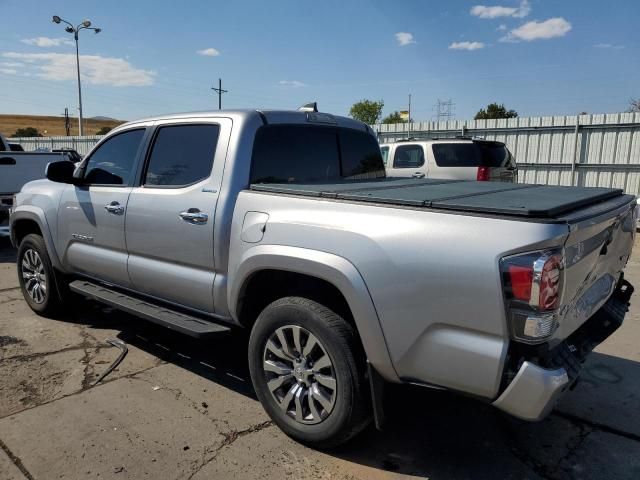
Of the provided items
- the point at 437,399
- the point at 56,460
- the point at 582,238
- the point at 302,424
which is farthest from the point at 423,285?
the point at 56,460

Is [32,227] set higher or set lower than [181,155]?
A: lower

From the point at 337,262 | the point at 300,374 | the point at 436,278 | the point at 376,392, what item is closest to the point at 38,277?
the point at 300,374

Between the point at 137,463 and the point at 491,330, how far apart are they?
6.64 ft

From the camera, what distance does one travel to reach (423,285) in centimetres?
230

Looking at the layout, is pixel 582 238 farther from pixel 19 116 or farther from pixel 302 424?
pixel 19 116

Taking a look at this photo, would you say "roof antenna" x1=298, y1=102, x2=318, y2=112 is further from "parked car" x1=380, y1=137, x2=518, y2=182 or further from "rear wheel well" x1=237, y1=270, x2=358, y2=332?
"parked car" x1=380, y1=137, x2=518, y2=182

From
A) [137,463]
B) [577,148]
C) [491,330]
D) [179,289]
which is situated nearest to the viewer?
[491,330]

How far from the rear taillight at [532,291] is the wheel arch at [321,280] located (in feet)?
2.10

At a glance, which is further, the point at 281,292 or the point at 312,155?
the point at 312,155

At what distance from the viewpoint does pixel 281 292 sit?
316cm

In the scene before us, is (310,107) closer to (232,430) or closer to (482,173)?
(232,430)

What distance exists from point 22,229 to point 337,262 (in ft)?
14.0

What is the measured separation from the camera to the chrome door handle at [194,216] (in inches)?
129

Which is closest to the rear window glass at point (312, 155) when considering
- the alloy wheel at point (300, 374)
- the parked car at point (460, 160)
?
the alloy wheel at point (300, 374)
